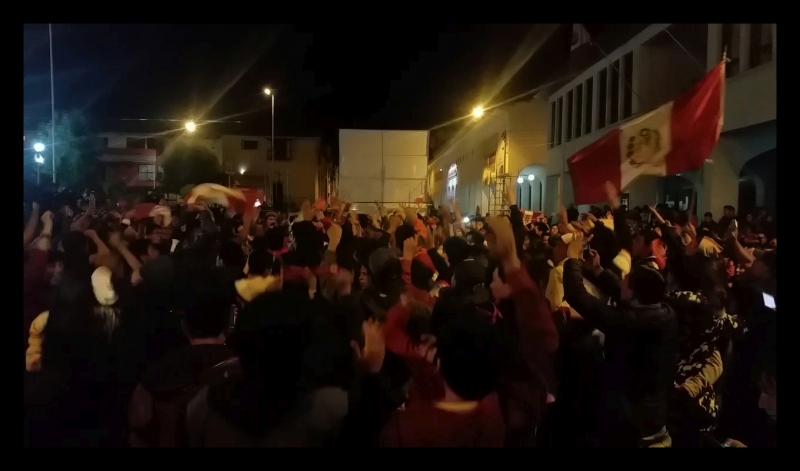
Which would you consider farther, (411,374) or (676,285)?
(676,285)

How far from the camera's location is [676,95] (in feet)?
50.0

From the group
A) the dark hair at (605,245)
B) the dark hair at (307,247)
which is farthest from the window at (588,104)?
the dark hair at (307,247)

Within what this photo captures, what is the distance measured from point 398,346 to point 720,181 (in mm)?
10453

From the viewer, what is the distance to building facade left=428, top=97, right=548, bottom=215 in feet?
36.9

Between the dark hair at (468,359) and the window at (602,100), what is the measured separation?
15676mm

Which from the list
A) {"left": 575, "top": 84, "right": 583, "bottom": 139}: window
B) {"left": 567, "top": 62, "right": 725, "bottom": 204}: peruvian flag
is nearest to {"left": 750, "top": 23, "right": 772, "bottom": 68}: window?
{"left": 567, "top": 62, "right": 725, "bottom": 204}: peruvian flag

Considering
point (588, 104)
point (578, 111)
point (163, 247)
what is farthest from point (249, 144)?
point (163, 247)

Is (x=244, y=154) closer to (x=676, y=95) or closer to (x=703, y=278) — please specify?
(x=676, y=95)

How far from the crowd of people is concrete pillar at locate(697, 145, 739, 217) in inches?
269

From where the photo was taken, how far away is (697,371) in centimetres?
441

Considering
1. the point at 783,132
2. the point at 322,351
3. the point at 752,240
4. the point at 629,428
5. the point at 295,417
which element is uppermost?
the point at 783,132

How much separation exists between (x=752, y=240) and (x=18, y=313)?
646cm

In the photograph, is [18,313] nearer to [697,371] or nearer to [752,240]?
[697,371]

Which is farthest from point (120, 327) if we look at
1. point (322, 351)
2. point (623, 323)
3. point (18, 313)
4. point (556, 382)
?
point (623, 323)
